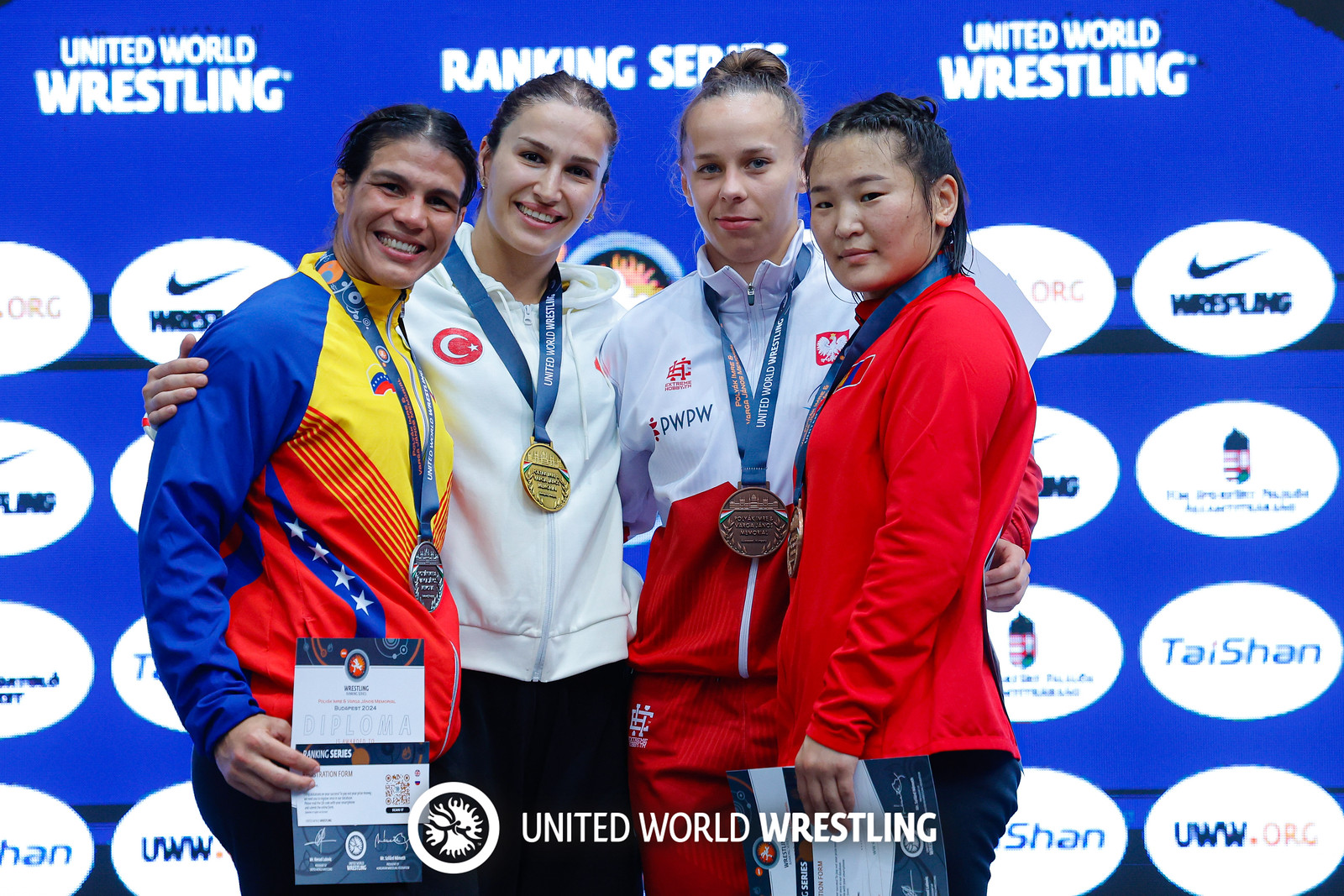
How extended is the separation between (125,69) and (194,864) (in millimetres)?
2535

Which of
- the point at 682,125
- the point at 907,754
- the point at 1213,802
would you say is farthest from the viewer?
the point at 1213,802

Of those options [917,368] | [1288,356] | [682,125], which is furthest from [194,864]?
[1288,356]

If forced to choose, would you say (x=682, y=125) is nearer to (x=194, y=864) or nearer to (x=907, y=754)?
(x=907, y=754)

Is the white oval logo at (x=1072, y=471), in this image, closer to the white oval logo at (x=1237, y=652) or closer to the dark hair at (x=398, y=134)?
the white oval logo at (x=1237, y=652)

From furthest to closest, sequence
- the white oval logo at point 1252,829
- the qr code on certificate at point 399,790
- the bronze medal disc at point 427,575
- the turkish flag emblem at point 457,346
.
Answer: the white oval logo at point 1252,829, the turkish flag emblem at point 457,346, the bronze medal disc at point 427,575, the qr code on certificate at point 399,790

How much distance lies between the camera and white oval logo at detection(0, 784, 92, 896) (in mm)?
3221

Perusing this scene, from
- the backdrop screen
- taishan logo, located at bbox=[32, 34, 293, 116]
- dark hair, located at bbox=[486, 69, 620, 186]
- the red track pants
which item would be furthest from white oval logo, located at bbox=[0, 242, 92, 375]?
the red track pants

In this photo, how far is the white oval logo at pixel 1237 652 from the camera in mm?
3125

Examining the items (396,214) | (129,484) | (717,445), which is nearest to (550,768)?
(717,445)

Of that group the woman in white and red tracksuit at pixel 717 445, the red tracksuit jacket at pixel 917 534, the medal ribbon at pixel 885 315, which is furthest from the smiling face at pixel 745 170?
the red tracksuit jacket at pixel 917 534

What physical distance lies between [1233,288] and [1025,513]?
1689 mm

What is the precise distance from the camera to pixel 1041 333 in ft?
6.28

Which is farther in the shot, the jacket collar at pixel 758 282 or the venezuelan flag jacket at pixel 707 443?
the jacket collar at pixel 758 282

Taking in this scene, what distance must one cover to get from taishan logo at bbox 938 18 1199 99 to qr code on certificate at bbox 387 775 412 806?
261 centimetres
